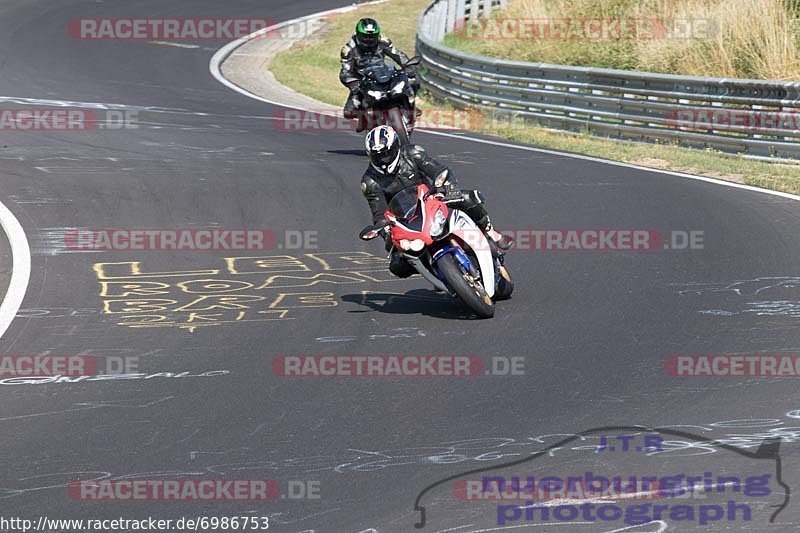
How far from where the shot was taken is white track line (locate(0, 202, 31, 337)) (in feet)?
34.3

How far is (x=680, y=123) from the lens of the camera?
63.6ft

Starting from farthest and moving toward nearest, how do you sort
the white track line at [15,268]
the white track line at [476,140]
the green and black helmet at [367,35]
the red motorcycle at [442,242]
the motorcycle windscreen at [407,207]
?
the green and black helmet at [367,35], the white track line at [476,140], the white track line at [15,268], the motorcycle windscreen at [407,207], the red motorcycle at [442,242]

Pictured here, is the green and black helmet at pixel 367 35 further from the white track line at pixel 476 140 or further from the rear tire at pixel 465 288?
the rear tire at pixel 465 288

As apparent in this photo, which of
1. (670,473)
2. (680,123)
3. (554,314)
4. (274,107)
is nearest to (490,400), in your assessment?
(670,473)

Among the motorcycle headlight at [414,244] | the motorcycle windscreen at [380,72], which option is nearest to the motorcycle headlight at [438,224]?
the motorcycle headlight at [414,244]

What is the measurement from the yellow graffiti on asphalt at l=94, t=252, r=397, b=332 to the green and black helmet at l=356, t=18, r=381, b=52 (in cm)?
562

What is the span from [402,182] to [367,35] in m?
7.39

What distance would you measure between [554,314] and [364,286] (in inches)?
79.8

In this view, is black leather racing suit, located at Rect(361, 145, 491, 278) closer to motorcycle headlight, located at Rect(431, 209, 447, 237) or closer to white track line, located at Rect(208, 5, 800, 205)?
motorcycle headlight, located at Rect(431, 209, 447, 237)

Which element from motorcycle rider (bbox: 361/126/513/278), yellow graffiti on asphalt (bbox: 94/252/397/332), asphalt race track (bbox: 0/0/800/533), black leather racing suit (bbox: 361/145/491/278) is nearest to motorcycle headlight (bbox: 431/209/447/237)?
motorcycle rider (bbox: 361/126/513/278)

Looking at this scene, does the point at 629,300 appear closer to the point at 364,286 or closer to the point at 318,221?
the point at 364,286

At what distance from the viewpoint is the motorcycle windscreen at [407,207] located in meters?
10.1

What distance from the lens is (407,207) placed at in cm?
1027

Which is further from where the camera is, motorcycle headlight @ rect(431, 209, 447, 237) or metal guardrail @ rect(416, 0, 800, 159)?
metal guardrail @ rect(416, 0, 800, 159)
